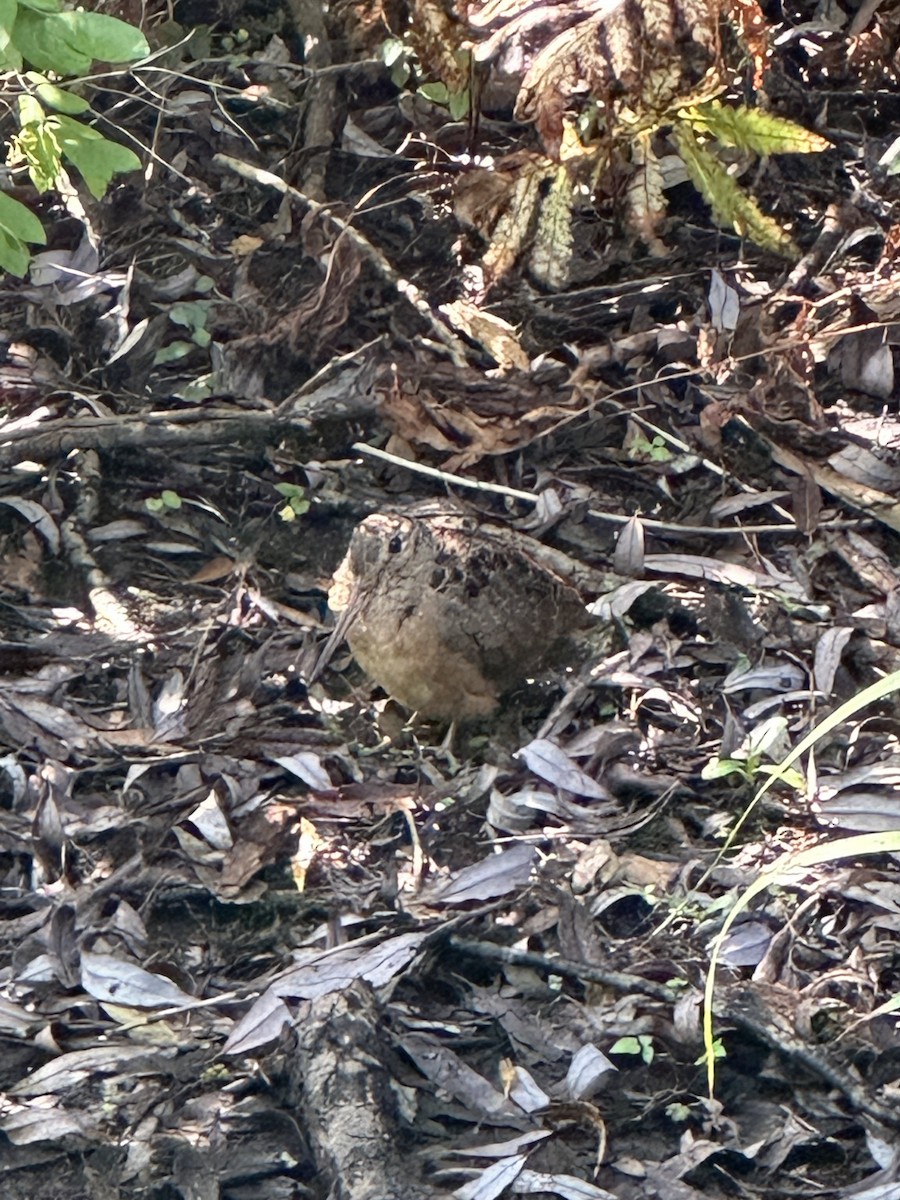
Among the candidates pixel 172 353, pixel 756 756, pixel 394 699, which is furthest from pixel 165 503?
pixel 756 756

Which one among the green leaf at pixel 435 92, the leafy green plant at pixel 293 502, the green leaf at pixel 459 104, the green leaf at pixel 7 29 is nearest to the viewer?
the green leaf at pixel 7 29

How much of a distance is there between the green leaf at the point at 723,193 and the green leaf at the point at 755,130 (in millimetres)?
51

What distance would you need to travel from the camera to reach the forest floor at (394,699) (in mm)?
2207

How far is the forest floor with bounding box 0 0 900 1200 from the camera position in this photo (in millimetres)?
2207

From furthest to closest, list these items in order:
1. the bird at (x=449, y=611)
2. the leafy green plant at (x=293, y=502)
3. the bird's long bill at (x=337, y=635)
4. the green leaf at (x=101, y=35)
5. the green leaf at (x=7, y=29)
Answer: the leafy green plant at (x=293, y=502) → the bird's long bill at (x=337, y=635) → the bird at (x=449, y=611) → the green leaf at (x=101, y=35) → the green leaf at (x=7, y=29)

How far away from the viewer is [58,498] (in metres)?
3.34

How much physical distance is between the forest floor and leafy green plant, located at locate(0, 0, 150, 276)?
81 centimetres

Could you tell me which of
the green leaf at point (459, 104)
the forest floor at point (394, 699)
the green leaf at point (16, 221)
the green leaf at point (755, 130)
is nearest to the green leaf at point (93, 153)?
the green leaf at point (16, 221)

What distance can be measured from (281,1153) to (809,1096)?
2.71 feet

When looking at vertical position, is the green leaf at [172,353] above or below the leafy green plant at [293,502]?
above

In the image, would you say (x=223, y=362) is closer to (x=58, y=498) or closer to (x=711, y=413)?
(x=58, y=498)

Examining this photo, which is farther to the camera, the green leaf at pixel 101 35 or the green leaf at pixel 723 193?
the green leaf at pixel 723 193

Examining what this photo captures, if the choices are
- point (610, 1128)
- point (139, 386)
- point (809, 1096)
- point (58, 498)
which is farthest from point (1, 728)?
point (809, 1096)

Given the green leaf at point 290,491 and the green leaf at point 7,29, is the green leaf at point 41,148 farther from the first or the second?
the green leaf at point 290,491
